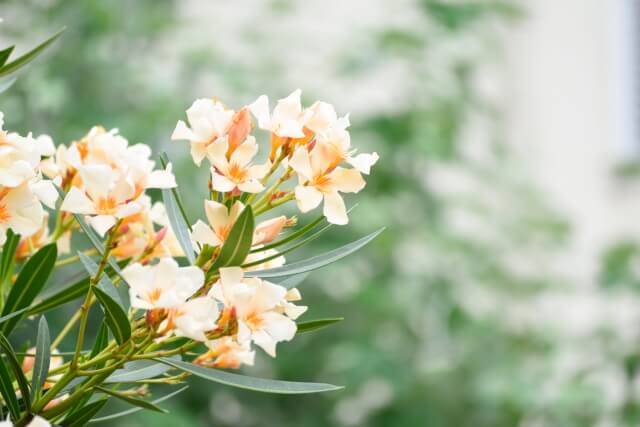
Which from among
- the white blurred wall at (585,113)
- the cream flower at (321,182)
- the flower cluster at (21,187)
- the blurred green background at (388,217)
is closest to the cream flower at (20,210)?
the flower cluster at (21,187)

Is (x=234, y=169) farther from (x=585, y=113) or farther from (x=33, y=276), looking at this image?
(x=585, y=113)

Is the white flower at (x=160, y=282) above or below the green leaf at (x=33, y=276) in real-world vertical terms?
above

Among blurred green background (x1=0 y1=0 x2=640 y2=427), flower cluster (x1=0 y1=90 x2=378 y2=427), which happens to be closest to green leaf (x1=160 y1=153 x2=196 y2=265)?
flower cluster (x1=0 y1=90 x2=378 y2=427)

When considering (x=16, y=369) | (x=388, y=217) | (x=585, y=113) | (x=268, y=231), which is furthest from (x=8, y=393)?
(x=585, y=113)

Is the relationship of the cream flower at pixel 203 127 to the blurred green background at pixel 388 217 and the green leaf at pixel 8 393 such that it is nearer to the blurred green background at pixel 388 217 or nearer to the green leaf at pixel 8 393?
the green leaf at pixel 8 393

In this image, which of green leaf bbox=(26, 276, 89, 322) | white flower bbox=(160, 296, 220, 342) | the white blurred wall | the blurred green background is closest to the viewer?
white flower bbox=(160, 296, 220, 342)

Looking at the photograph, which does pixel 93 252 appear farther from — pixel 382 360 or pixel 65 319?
pixel 382 360

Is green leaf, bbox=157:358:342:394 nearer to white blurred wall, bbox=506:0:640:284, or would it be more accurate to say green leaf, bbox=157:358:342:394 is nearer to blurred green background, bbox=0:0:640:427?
blurred green background, bbox=0:0:640:427
